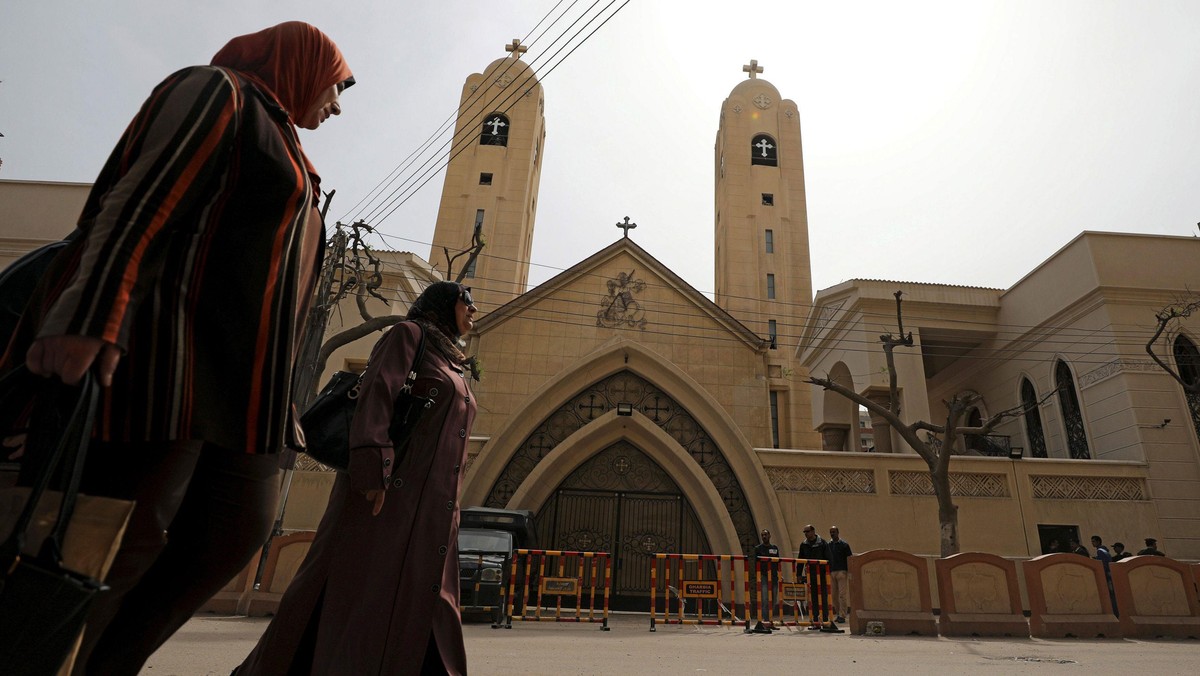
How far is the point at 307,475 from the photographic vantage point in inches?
604

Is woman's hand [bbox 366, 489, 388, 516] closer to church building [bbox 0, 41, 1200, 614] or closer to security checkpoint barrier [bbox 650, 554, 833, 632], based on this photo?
security checkpoint barrier [bbox 650, 554, 833, 632]

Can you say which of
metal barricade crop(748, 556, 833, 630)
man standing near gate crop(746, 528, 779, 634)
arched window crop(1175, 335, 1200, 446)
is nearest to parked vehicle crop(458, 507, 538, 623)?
man standing near gate crop(746, 528, 779, 634)

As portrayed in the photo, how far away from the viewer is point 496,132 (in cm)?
3569

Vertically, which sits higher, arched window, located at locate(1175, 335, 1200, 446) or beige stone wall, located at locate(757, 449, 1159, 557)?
arched window, located at locate(1175, 335, 1200, 446)

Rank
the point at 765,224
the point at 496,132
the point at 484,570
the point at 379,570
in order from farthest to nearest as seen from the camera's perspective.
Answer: the point at 496,132 < the point at 765,224 < the point at 484,570 < the point at 379,570

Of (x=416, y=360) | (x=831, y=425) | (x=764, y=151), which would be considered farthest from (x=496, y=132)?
(x=416, y=360)

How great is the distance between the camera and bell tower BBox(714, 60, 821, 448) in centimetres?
3119

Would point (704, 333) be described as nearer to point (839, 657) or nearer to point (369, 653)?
point (839, 657)

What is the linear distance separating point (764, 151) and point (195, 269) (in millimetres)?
38196

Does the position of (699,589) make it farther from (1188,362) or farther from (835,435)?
(1188,362)

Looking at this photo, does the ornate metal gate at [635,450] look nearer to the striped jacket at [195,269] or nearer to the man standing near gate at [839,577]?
the man standing near gate at [839,577]

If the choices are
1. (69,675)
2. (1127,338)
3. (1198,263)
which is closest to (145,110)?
(69,675)

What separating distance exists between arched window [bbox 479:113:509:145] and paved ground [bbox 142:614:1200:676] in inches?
1203

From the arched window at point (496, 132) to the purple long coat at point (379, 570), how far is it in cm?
3466
